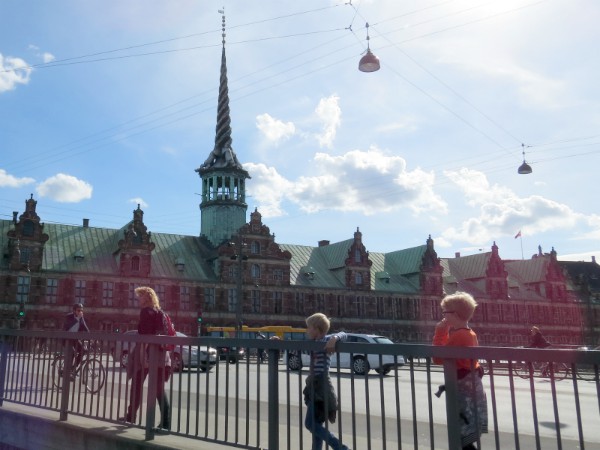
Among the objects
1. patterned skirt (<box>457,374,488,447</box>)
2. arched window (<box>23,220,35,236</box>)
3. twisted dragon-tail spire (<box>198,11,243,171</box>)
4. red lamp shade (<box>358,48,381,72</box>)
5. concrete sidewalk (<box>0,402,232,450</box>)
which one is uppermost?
twisted dragon-tail spire (<box>198,11,243,171</box>)

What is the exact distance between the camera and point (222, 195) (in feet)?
198

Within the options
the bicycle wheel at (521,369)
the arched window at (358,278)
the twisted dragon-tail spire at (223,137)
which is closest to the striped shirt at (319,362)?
the bicycle wheel at (521,369)

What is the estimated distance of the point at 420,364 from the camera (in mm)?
6066

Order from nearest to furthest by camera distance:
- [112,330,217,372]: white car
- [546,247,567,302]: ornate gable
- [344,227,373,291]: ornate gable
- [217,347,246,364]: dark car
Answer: [217,347,246,364]: dark car, [112,330,217,372]: white car, [344,227,373,291]: ornate gable, [546,247,567,302]: ornate gable

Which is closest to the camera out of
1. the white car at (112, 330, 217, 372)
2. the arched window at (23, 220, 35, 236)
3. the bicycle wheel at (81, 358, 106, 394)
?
the white car at (112, 330, 217, 372)

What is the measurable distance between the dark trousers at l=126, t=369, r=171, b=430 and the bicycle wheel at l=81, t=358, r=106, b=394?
624 millimetres

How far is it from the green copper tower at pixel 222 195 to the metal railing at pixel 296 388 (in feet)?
167

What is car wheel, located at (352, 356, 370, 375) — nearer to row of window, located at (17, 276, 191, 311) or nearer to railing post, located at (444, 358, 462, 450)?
railing post, located at (444, 358, 462, 450)

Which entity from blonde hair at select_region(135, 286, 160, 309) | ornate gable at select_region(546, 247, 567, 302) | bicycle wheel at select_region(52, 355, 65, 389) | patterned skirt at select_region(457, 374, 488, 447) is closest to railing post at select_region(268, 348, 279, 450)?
patterned skirt at select_region(457, 374, 488, 447)

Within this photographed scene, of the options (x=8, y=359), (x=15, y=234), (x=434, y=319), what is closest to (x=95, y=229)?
(x=15, y=234)

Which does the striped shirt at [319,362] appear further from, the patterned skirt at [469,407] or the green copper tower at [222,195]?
the green copper tower at [222,195]

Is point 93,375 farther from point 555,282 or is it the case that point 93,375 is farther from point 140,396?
point 555,282

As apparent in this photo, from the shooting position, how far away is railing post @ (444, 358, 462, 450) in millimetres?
4336

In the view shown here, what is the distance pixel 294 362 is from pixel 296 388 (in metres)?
0.30
